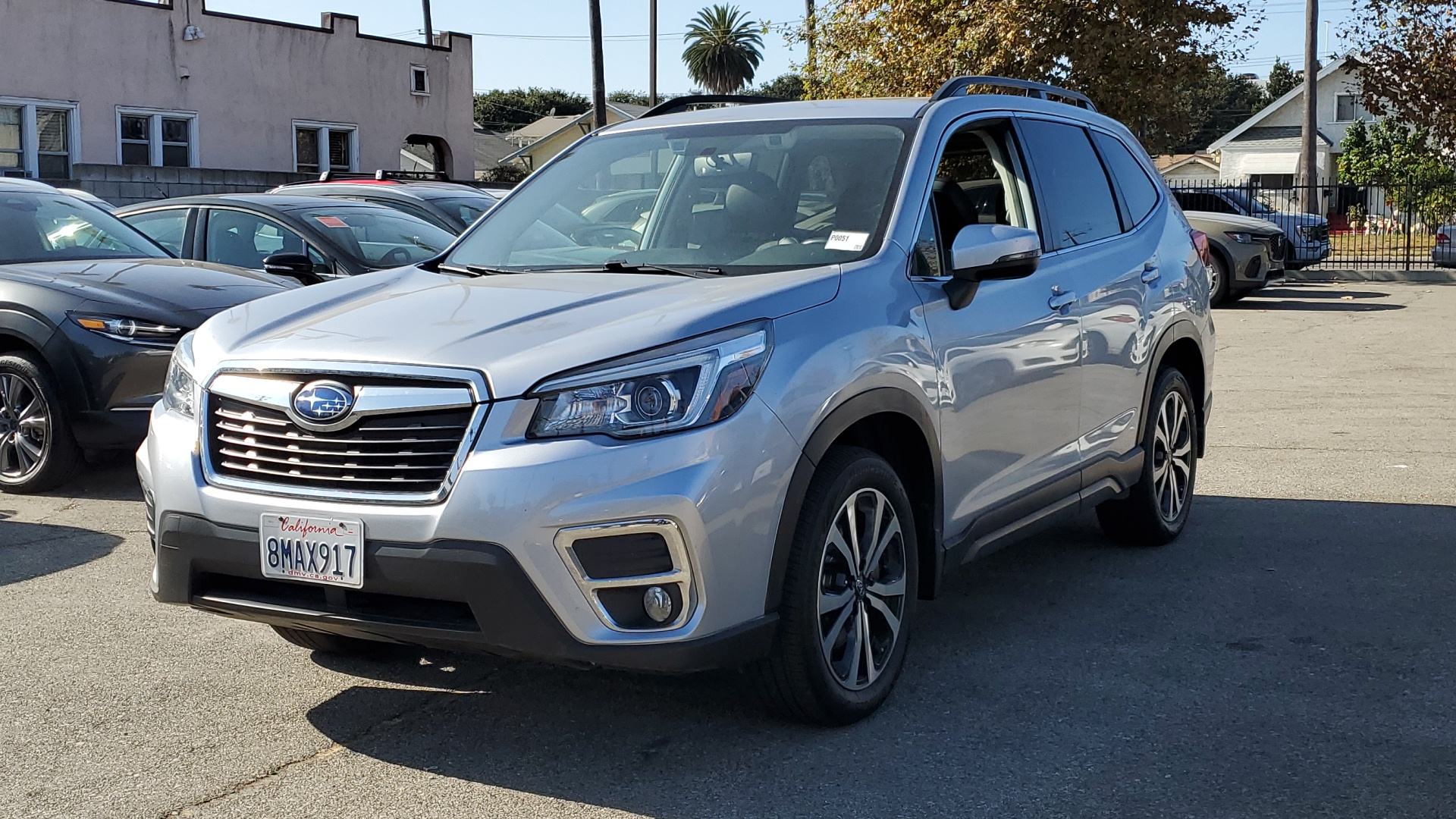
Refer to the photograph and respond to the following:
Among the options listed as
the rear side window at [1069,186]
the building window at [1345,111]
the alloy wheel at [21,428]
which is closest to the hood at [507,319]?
the rear side window at [1069,186]

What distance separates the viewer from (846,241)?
4555mm

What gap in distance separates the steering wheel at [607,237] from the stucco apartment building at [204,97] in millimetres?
22515

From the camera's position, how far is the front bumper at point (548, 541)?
3533mm

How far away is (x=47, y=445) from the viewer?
24.8 feet

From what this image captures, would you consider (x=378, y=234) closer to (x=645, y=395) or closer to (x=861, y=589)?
(x=861, y=589)

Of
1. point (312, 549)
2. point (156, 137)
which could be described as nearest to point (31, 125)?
point (156, 137)

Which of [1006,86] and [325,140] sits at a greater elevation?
[325,140]

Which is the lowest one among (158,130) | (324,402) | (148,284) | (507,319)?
(324,402)

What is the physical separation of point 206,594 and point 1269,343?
43.7 feet

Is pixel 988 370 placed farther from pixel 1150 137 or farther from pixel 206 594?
pixel 1150 137

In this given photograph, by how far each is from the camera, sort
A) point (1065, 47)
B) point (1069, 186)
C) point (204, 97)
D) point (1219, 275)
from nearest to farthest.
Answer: point (1069, 186)
point (1219, 275)
point (1065, 47)
point (204, 97)

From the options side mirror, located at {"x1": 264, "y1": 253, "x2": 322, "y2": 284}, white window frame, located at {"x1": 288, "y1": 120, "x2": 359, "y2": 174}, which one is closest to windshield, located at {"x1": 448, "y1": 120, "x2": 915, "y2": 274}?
side mirror, located at {"x1": 264, "y1": 253, "x2": 322, "y2": 284}

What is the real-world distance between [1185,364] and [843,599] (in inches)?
129

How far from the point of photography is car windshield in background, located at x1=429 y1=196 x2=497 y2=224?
12508 mm
